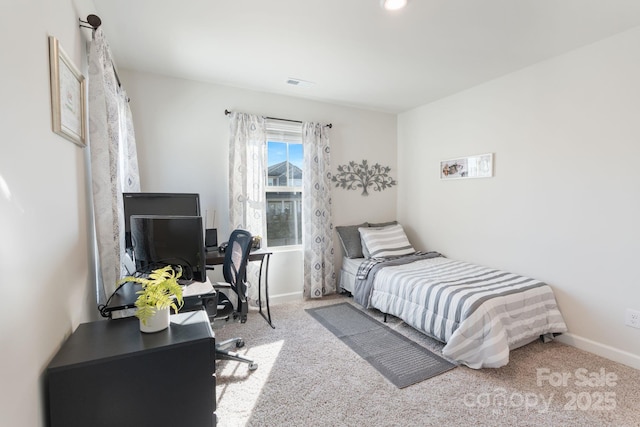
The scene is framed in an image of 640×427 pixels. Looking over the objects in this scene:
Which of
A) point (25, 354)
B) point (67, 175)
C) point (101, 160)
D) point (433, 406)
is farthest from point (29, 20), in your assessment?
point (433, 406)

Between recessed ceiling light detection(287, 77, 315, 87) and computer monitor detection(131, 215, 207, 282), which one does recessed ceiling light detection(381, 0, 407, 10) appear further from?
computer monitor detection(131, 215, 207, 282)

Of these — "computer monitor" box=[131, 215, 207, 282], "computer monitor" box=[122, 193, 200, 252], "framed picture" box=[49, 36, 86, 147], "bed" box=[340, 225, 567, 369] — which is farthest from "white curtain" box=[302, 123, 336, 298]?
"framed picture" box=[49, 36, 86, 147]

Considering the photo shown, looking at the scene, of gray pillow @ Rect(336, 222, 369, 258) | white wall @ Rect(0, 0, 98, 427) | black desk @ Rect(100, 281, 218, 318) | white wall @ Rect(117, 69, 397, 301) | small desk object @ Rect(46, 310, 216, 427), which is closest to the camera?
white wall @ Rect(0, 0, 98, 427)

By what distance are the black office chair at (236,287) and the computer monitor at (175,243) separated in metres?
0.55

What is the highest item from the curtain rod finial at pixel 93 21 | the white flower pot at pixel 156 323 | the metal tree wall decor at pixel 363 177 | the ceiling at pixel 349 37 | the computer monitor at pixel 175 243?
the ceiling at pixel 349 37

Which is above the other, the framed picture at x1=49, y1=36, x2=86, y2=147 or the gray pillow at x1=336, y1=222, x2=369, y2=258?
the framed picture at x1=49, y1=36, x2=86, y2=147

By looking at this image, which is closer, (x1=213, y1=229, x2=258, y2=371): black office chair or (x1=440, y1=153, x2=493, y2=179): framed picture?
(x1=213, y1=229, x2=258, y2=371): black office chair

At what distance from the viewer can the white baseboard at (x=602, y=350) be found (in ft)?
7.43

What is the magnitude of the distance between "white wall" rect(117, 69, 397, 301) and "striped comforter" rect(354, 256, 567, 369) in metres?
1.16

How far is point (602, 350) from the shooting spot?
2.42m

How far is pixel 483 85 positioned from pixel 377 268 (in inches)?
87.9

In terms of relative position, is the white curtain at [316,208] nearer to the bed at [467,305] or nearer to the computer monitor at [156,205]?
the bed at [467,305]

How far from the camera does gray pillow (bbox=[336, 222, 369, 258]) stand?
152 inches

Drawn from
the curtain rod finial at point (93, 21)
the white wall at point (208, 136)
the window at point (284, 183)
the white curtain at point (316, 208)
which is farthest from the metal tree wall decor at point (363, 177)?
the curtain rod finial at point (93, 21)
